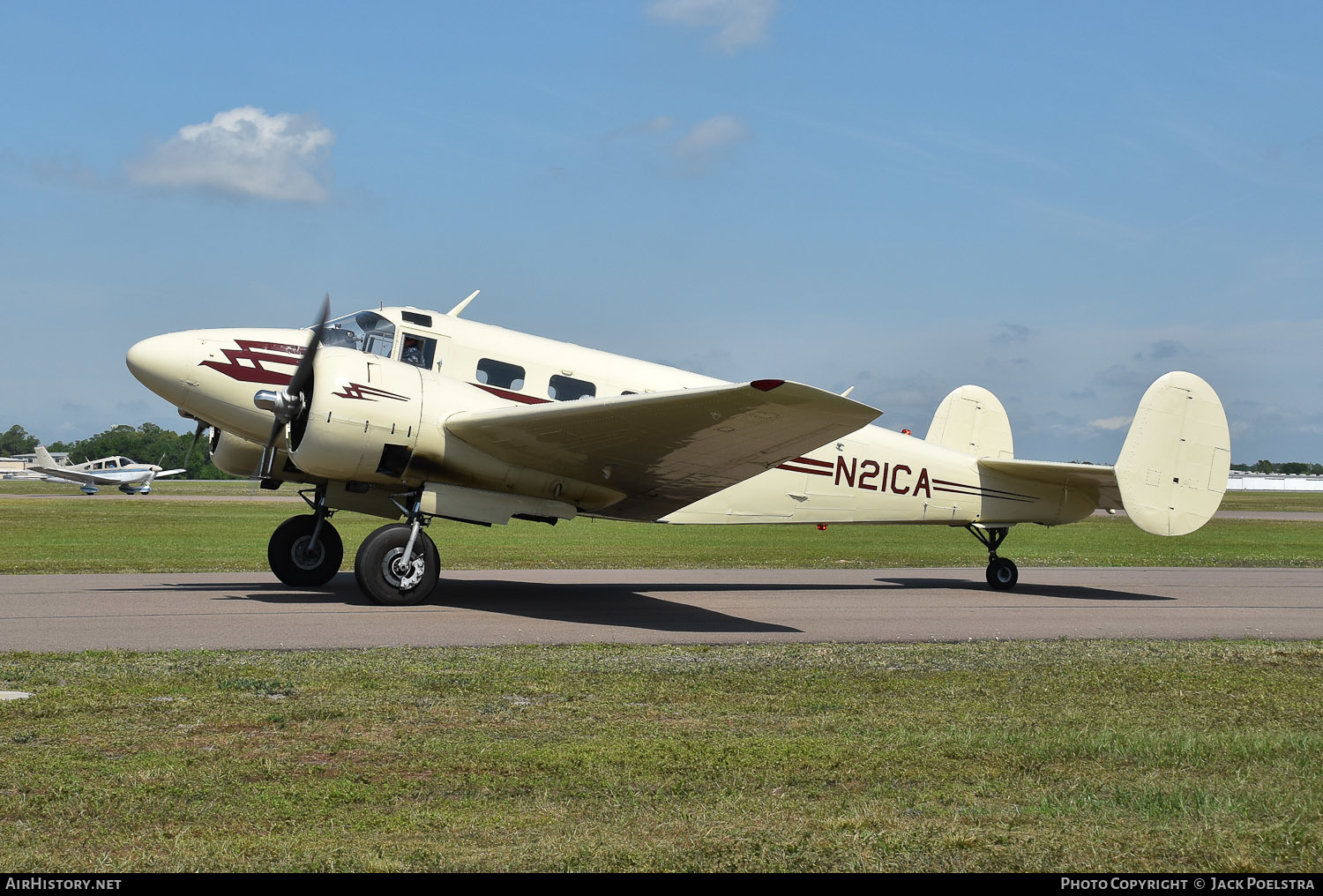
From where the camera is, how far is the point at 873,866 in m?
4.05

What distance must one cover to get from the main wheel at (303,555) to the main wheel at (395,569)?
2353 millimetres

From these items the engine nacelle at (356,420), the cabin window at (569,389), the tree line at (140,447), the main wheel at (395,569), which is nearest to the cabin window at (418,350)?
the engine nacelle at (356,420)

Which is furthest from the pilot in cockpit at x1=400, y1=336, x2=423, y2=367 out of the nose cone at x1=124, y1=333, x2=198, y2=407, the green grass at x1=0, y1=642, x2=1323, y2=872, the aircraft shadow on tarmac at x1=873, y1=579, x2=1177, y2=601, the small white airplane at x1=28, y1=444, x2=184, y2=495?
the small white airplane at x1=28, y1=444, x2=184, y2=495

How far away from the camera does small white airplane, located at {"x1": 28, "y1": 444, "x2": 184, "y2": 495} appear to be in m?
71.7

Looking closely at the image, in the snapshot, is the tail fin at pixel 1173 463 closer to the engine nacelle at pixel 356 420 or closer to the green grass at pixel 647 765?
the green grass at pixel 647 765

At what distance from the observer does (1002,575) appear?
17.5m

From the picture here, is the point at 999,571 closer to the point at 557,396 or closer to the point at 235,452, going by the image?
the point at 557,396

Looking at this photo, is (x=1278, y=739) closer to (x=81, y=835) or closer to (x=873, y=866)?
(x=873, y=866)

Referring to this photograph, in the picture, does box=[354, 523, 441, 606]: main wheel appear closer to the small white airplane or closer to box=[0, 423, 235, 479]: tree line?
the small white airplane

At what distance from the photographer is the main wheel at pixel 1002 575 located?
57.0ft

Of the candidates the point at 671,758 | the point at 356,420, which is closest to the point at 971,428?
the point at 356,420

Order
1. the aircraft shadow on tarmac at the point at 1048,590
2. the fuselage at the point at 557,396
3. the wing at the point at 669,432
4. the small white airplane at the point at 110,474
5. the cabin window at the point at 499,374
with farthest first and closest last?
the small white airplane at the point at 110,474, the aircraft shadow on tarmac at the point at 1048,590, the cabin window at the point at 499,374, the fuselage at the point at 557,396, the wing at the point at 669,432

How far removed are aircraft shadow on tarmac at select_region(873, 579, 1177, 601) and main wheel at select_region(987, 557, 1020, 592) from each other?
0.55 feet

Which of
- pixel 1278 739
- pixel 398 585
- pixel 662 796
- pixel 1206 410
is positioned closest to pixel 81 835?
Answer: pixel 662 796
